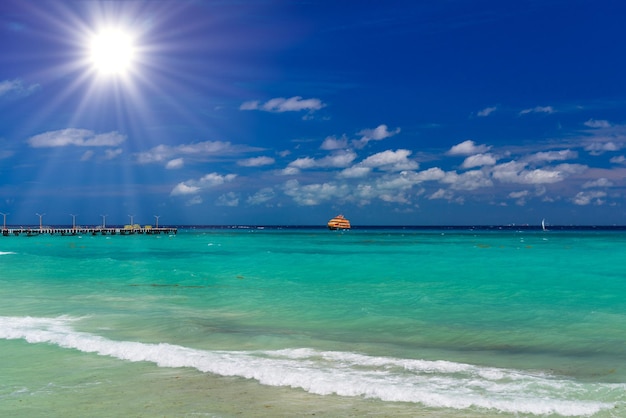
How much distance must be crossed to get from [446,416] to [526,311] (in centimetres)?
1363

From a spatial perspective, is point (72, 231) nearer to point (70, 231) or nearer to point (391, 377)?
point (70, 231)

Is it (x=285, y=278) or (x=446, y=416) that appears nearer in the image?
(x=446, y=416)

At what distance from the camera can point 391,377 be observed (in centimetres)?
1044

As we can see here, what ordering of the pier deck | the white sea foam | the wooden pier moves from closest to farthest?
the white sea foam
the pier deck
the wooden pier

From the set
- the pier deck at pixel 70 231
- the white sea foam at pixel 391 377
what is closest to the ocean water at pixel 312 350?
the white sea foam at pixel 391 377

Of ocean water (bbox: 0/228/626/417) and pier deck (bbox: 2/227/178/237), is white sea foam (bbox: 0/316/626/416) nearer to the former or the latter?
ocean water (bbox: 0/228/626/417)

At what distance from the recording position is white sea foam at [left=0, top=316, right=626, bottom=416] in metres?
8.98

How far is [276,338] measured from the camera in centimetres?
1458

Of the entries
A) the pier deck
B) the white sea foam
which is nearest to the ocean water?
the white sea foam

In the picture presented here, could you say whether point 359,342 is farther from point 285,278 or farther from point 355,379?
point 285,278

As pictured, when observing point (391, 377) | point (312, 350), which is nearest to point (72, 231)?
point (312, 350)

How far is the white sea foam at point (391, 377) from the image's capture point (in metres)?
8.98

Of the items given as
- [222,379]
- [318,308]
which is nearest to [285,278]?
[318,308]

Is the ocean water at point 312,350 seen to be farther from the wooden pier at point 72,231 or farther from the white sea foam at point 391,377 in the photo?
the wooden pier at point 72,231
